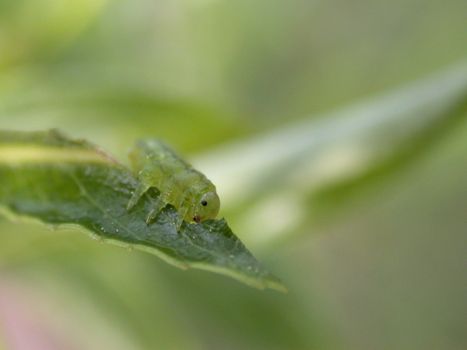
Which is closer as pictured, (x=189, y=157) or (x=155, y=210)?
(x=155, y=210)

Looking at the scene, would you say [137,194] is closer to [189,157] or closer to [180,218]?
[180,218]

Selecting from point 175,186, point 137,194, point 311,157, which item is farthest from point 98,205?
point 311,157

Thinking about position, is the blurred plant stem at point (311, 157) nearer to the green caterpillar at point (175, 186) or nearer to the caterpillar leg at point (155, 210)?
the green caterpillar at point (175, 186)

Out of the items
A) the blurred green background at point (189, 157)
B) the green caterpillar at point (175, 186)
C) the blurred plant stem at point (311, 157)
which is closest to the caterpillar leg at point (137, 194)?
the green caterpillar at point (175, 186)

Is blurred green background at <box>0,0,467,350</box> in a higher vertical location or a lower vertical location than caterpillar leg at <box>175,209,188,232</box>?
higher

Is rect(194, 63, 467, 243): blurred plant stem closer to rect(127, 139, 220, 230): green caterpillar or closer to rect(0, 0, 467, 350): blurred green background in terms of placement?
rect(0, 0, 467, 350): blurred green background

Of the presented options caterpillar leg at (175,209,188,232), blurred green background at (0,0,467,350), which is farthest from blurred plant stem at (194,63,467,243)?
caterpillar leg at (175,209,188,232)

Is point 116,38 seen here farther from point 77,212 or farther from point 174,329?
point 77,212
